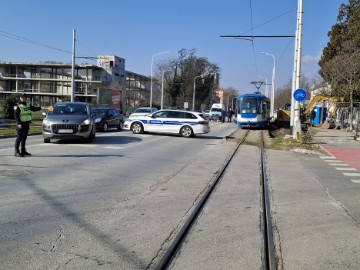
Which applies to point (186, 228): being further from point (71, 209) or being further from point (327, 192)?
point (327, 192)

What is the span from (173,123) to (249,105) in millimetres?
13151

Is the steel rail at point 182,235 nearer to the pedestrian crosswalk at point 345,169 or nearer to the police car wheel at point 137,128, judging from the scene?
the pedestrian crosswalk at point 345,169

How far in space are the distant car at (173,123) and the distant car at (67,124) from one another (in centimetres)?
653

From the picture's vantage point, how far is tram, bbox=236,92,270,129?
33594 mm

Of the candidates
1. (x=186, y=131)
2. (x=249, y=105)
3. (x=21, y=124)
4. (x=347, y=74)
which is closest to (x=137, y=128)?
(x=186, y=131)

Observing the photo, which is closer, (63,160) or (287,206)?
(287,206)

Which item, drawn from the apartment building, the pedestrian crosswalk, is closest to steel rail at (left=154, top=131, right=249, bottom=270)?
the pedestrian crosswalk

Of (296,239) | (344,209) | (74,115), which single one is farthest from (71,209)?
(74,115)

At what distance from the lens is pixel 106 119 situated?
83.4 feet

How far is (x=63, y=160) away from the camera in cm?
1088

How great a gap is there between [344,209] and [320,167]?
5.58 meters

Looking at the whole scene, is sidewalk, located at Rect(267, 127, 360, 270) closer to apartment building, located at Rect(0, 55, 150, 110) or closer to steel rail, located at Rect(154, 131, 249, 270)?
steel rail, located at Rect(154, 131, 249, 270)

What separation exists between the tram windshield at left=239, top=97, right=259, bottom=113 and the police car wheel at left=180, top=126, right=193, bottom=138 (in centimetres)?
1271

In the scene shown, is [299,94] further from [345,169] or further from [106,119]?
[106,119]
